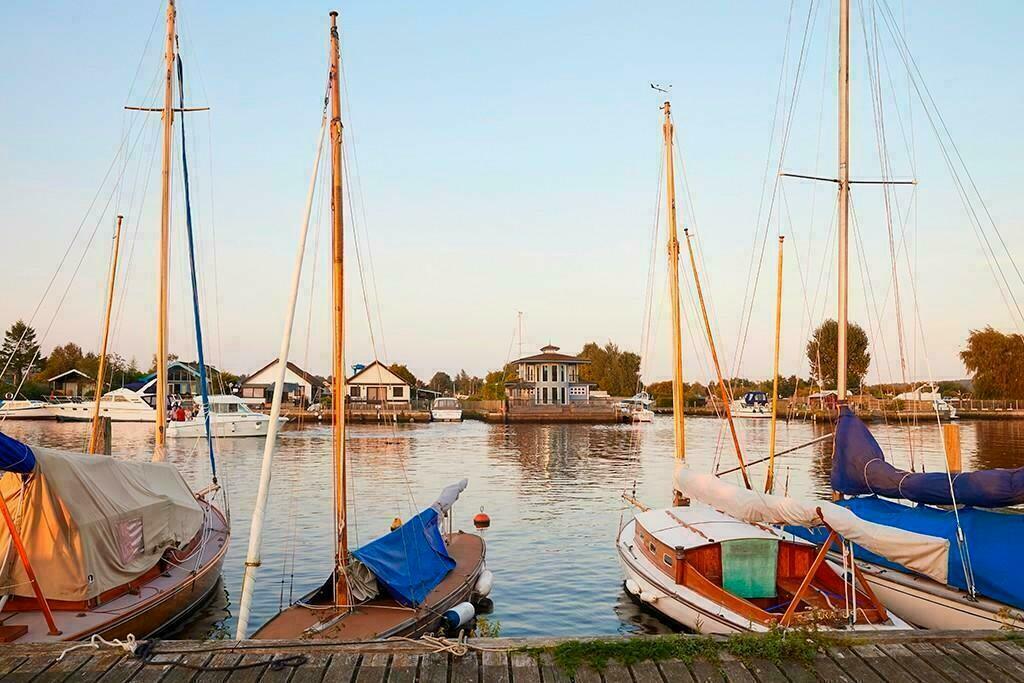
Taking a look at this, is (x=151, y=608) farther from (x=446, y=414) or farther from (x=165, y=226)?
(x=446, y=414)

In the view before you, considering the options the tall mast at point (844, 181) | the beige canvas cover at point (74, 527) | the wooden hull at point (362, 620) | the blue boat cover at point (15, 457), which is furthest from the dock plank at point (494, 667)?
the tall mast at point (844, 181)

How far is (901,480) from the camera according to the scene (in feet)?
49.7

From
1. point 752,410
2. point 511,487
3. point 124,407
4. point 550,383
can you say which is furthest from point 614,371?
point 511,487

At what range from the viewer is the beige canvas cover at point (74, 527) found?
1157 cm

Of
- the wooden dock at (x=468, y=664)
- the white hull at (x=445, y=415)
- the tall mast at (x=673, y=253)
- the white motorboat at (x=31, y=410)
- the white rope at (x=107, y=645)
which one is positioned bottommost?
the wooden dock at (x=468, y=664)

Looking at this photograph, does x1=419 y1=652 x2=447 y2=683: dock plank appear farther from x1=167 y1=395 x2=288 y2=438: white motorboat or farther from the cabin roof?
x1=167 y1=395 x2=288 y2=438: white motorboat

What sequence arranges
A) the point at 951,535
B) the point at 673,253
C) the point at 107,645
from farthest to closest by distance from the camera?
1. the point at 673,253
2. the point at 951,535
3. the point at 107,645

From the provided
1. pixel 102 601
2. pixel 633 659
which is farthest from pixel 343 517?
pixel 633 659

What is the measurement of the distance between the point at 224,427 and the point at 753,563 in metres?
59.3

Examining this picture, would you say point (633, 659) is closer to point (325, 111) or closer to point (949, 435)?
point (325, 111)

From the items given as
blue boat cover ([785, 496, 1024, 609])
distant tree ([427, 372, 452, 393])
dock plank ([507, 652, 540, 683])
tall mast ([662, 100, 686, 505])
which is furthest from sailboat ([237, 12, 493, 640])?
distant tree ([427, 372, 452, 393])

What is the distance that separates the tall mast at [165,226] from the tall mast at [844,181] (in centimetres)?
1700

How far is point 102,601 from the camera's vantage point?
39.9 ft

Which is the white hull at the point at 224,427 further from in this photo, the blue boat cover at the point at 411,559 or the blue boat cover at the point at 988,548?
the blue boat cover at the point at 988,548
